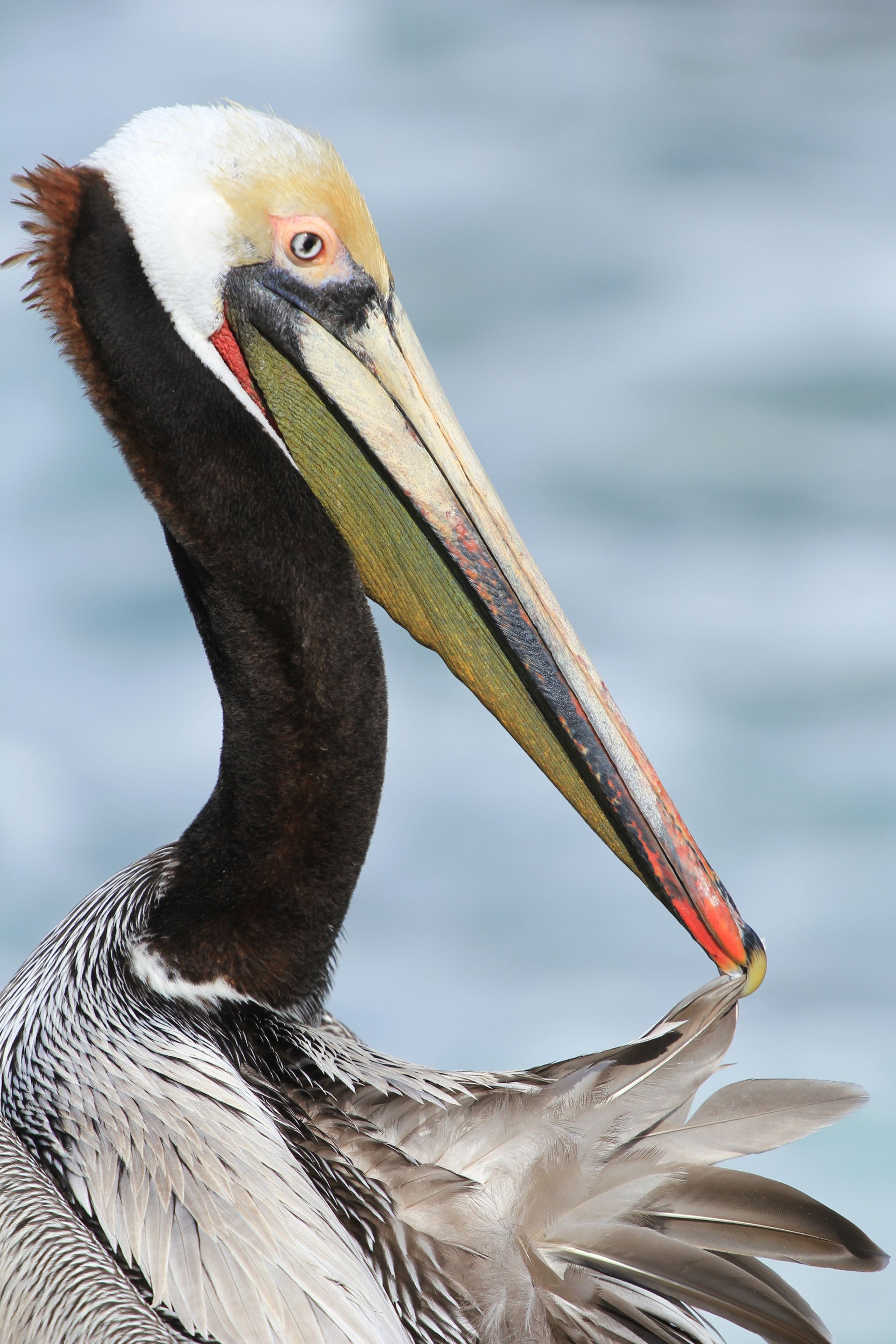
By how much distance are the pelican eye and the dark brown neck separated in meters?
0.23

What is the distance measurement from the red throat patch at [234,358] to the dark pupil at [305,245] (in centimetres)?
16

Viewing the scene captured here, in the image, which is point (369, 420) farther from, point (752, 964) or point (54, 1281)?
point (54, 1281)

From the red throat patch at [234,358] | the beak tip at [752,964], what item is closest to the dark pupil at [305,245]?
the red throat patch at [234,358]

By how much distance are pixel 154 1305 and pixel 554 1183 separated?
600mm

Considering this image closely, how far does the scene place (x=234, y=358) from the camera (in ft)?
7.34

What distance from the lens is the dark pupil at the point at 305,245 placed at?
7.20 ft

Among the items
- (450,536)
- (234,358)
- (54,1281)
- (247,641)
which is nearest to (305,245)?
(234,358)

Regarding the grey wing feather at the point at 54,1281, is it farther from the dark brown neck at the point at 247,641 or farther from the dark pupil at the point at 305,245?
the dark pupil at the point at 305,245

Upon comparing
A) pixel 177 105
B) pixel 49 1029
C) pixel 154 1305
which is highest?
pixel 177 105

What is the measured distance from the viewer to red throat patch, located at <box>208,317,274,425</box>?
2.23 m

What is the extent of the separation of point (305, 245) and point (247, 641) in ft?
2.06

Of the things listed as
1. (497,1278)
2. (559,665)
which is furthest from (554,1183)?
(559,665)

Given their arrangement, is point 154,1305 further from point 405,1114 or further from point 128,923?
point 128,923

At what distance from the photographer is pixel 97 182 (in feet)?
7.18
